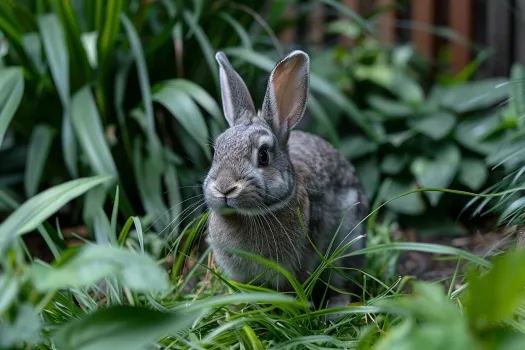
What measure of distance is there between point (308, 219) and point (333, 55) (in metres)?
3.22

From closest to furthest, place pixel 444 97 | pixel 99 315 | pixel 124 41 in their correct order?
pixel 99 315 → pixel 124 41 → pixel 444 97

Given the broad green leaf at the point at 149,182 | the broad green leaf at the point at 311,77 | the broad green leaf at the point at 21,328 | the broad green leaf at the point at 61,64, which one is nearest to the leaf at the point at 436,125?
the broad green leaf at the point at 311,77

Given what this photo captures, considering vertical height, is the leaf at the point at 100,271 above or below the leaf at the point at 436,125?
above

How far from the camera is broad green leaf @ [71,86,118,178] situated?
13.1ft

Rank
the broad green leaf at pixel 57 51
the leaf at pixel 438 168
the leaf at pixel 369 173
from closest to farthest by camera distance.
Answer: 1. the broad green leaf at pixel 57 51
2. the leaf at pixel 438 168
3. the leaf at pixel 369 173

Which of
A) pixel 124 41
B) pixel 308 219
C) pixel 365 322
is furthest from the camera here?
Result: pixel 124 41

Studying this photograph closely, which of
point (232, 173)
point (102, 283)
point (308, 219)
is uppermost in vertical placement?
point (232, 173)

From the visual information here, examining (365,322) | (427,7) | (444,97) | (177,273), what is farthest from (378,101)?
(365,322)

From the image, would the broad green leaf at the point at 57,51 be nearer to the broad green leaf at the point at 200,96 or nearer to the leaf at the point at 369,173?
the broad green leaf at the point at 200,96

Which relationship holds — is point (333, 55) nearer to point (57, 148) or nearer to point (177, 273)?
point (57, 148)

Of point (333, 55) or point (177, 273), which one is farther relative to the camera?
point (333, 55)

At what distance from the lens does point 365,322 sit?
8.92ft

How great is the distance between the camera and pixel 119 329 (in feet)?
5.32

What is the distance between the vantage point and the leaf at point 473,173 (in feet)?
16.0
